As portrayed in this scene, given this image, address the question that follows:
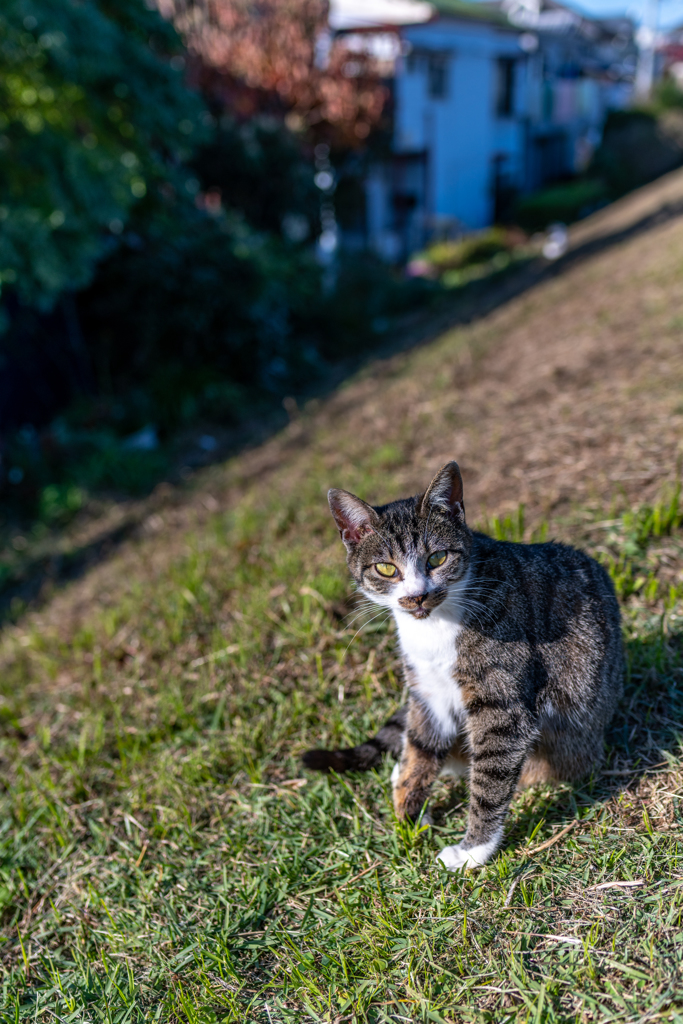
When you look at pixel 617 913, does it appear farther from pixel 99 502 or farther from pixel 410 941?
pixel 99 502

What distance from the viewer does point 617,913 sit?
6.99ft

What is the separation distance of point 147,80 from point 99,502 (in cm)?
490

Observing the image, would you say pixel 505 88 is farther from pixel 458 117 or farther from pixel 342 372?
pixel 342 372

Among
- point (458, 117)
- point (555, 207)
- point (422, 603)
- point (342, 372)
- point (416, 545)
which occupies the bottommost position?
point (342, 372)

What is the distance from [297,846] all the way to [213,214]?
1109 centimetres

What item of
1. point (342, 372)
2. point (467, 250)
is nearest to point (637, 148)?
point (467, 250)

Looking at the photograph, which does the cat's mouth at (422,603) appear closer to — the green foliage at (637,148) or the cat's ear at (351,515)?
the cat's ear at (351,515)

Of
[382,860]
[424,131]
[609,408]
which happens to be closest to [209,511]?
[609,408]

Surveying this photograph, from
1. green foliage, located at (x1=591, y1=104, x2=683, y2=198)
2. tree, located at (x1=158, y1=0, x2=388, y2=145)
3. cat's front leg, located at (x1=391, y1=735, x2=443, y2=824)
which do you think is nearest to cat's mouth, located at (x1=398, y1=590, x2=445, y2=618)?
cat's front leg, located at (x1=391, y1=735, x2=443, y2=824)

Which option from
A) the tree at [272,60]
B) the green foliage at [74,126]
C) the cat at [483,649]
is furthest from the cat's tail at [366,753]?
the tree at [272,60]

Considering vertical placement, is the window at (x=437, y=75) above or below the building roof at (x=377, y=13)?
below

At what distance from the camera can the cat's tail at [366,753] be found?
281 centimetres

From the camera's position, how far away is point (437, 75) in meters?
21.8

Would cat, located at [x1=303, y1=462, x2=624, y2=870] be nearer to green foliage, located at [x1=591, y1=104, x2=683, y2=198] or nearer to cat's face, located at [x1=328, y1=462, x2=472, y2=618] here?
cat's face, located at [x1=328, y1=462, x2=472, y2=618]
